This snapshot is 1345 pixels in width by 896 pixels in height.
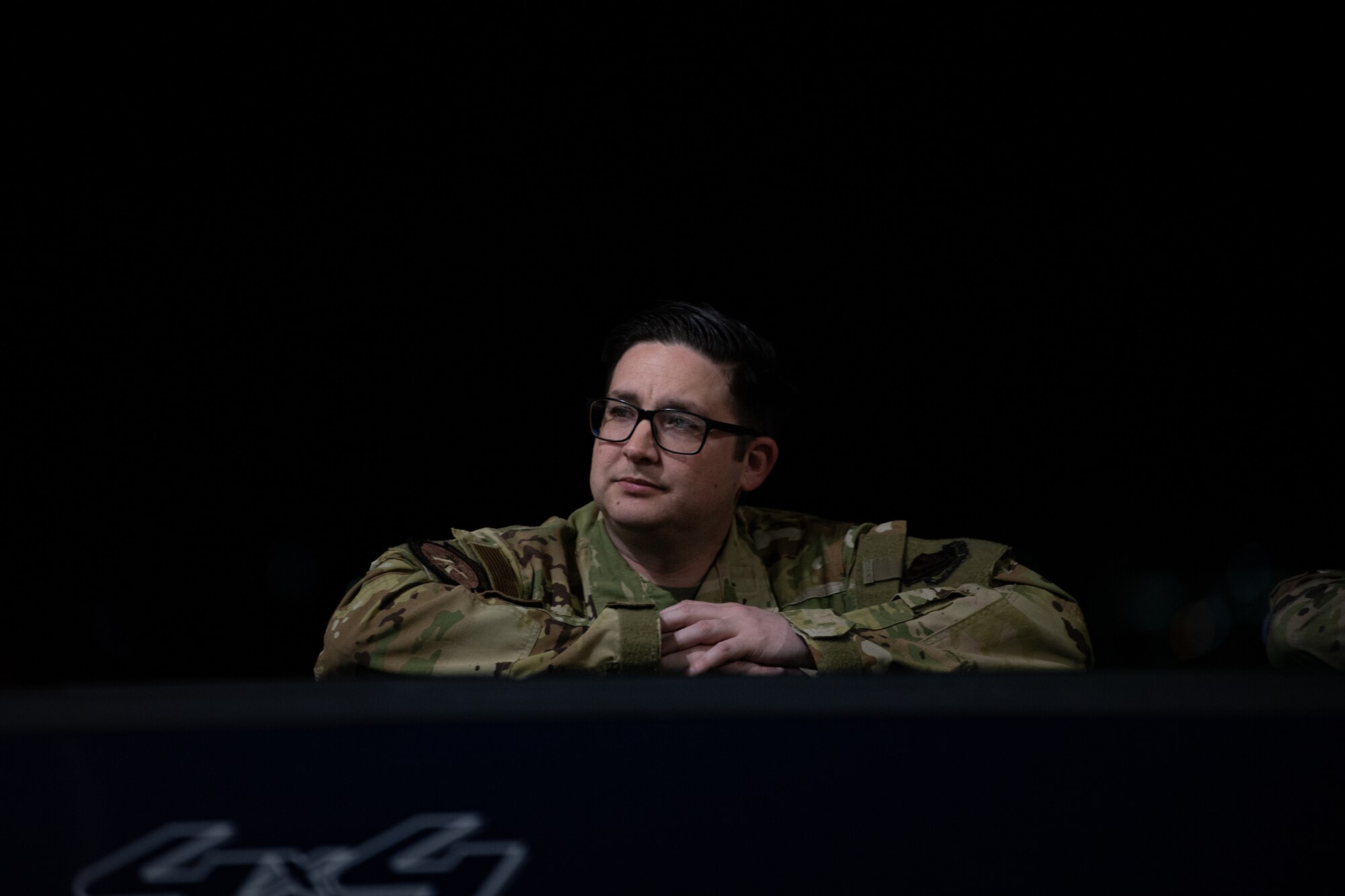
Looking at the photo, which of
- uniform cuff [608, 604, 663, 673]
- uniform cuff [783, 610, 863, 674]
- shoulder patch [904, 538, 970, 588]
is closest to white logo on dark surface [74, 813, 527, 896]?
uniform cuff [608, 604, 663, 673]

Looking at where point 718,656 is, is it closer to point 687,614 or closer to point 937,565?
point 687,614

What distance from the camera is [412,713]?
0.69 meters

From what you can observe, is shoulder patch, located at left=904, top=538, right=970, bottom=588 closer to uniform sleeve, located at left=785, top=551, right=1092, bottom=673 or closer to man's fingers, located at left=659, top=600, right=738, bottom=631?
uniform sleeve, located at left=785, top=551, right=1092, bottom=673

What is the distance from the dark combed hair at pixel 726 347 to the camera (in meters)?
2.02

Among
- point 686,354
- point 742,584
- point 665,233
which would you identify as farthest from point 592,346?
point 742,584

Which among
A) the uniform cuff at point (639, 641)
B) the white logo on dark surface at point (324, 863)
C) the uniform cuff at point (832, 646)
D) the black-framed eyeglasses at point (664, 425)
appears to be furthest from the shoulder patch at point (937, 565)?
the white logo on dark surface at point (324, 863)

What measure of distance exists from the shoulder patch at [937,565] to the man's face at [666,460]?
14.5 inches

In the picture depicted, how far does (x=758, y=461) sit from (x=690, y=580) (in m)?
0.27

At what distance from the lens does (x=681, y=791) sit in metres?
0.68

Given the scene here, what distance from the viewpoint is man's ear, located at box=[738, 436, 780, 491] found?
81.5 inches

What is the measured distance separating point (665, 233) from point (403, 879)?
1804 mm

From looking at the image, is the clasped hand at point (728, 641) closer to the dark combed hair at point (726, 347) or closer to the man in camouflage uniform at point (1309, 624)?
the dark combed hair at point (726, 347)

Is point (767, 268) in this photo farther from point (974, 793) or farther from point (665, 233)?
point (974, 793)

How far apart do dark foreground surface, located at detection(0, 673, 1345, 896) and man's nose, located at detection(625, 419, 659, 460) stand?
3.90 feet
